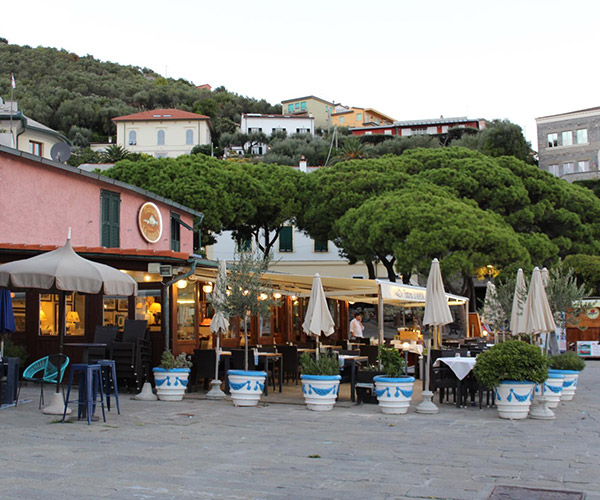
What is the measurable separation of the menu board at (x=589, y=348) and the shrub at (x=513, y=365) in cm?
1804

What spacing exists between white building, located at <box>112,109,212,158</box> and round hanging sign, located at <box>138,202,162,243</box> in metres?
57.9

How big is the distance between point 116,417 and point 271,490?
16.2 feet

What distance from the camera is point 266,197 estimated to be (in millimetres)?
33750

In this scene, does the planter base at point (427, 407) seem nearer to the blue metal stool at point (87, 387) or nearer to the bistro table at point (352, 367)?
the bistro table at point (352, 367)

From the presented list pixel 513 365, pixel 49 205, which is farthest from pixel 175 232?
pixel 513 365

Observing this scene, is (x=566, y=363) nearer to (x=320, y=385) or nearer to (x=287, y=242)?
(x=320, y=385)

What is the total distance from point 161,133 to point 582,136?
1745 inches

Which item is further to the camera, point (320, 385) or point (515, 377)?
point (320, 385)

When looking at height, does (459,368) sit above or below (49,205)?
below

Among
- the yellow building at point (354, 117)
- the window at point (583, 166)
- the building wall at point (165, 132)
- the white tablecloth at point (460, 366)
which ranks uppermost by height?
the yellow building at point (354, 117)

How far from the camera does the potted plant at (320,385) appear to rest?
37.8 feet

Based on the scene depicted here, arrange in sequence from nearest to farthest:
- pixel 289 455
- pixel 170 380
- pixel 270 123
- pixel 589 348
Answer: pixel 289 455, pixel 170 380, pixel 589 348, pixel 270 123

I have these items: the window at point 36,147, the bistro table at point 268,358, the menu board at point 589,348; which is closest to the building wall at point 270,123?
the window at point 36,147

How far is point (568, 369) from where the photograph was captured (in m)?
13.5
